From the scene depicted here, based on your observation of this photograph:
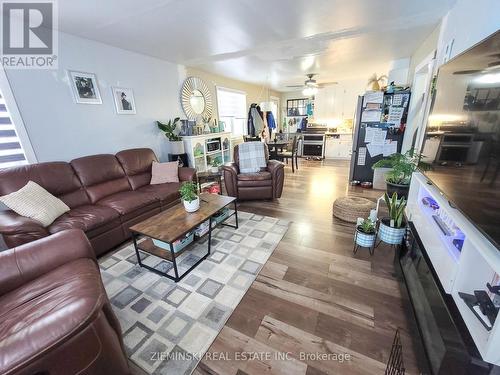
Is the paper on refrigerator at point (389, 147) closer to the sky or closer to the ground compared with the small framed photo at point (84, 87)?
closer to the ground

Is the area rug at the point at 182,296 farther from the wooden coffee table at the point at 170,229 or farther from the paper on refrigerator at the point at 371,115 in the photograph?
the paper on refrigerator at the point at 371,115

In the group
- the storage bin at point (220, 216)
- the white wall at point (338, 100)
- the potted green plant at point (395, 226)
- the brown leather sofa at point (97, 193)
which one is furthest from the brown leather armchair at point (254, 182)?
the white wall at point (338, 100)

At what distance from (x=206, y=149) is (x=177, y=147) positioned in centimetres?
73

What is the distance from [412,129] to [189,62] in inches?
156

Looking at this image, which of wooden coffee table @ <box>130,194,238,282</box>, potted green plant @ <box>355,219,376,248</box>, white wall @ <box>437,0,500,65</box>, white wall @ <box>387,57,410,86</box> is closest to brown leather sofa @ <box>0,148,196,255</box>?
wooden coffee table @ <box>130,194,238,282</box>

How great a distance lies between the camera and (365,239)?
1.95 metres

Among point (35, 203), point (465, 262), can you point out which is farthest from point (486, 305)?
point (35, 203)

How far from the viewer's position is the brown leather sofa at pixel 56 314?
78cm

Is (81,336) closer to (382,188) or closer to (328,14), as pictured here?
(328,14)

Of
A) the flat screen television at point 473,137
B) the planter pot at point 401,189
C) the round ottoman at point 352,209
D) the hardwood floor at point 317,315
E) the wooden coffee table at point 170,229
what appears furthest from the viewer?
the planter pot at point 401,189

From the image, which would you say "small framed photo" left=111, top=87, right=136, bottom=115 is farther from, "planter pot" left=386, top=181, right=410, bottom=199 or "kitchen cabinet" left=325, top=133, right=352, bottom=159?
"kitchen cabinet" left=325, top=133, right=352, bottom=159

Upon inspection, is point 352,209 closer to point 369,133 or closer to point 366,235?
point 366,235

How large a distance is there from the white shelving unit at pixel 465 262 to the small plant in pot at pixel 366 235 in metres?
0.47

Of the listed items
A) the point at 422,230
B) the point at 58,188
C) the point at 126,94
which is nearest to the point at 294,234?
the point at 422,230
